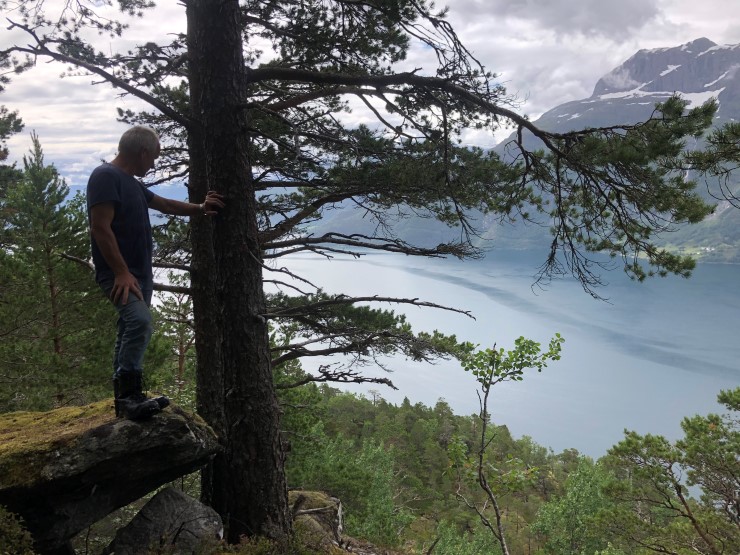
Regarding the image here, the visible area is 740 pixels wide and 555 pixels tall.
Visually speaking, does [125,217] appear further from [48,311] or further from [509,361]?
[48,311]

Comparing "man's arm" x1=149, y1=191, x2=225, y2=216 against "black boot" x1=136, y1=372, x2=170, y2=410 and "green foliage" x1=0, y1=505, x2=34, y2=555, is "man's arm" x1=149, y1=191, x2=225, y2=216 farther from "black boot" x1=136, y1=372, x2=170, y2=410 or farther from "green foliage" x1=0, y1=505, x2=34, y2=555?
"green foliage" x1=0, y1=505, x2=34, y2=555

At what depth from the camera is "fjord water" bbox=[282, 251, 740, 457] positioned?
61094 millimetres

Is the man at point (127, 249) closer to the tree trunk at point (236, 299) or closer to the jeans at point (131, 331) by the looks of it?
the jeans at point (131, 331)

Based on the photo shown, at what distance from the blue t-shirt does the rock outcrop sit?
1004 millimetres

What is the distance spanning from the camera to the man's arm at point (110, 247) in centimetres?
278

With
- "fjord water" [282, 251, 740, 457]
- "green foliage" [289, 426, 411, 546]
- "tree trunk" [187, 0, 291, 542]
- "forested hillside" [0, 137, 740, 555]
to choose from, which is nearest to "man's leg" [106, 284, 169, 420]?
"tree trunk" [187, 0, 291, 542]

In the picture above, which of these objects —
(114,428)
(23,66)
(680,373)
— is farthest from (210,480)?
(680,373)

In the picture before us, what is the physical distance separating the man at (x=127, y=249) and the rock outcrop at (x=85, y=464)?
18 centimetres

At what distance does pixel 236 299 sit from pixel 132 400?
0.98m

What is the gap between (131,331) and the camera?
298 centimetres

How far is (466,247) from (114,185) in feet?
10.7

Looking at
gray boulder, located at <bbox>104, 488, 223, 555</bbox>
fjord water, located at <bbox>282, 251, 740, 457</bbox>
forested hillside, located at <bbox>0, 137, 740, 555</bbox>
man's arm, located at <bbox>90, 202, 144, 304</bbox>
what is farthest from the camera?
fjord water, located at <bbox>282, 251, 740, 457</bbox>

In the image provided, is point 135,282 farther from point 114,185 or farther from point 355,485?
point 355,485

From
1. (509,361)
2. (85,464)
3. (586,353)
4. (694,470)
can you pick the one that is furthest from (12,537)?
(586,353)
